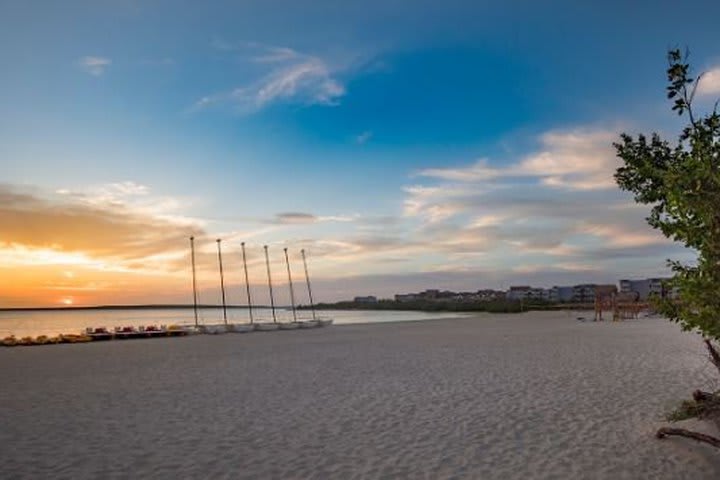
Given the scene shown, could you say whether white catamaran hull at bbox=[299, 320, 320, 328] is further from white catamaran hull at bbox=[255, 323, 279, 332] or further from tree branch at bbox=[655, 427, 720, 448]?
tree branch at bbox=[655, 427, 720, 448]

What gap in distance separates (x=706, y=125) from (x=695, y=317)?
2.75m

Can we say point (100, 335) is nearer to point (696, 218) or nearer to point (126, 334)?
point (126, 334)

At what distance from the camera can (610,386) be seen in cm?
1404

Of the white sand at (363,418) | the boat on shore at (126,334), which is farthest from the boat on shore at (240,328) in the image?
the white sand at (363,418)

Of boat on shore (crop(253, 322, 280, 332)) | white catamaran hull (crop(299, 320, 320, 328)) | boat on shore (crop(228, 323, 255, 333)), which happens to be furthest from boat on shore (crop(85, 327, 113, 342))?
white catamaran hull (crop(299, 320, 320, 328))

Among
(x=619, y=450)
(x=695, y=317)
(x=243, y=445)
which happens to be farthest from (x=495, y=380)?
(x=695, y=317)

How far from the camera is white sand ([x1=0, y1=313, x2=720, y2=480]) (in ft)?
26.4

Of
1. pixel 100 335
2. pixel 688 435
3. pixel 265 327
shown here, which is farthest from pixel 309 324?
pixel 688 435

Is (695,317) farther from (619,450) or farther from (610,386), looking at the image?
(610,386)

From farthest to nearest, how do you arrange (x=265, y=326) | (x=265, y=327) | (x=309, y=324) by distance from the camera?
(x=309, y=324), (x=265, y=326), (x=265, y=327)

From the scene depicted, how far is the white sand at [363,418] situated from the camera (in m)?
8.05

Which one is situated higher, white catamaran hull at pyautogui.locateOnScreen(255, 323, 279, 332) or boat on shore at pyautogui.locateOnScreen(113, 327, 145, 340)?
boat on shore at pyautogui.locateOnScreen(113, 327, 145, 340)

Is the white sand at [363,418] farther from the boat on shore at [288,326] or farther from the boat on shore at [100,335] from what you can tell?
the boat on shore at [288,326]

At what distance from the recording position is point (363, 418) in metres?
11.2
